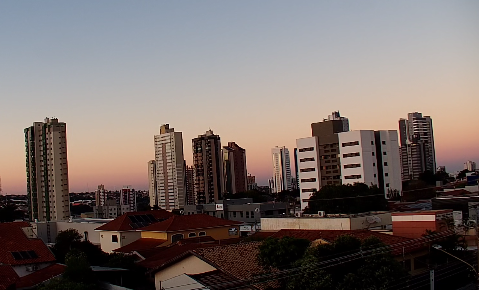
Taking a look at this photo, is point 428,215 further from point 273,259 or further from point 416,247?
point 273,259

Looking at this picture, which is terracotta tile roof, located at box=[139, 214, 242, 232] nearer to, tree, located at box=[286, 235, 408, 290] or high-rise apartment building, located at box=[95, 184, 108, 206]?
tree, located at box=[286, 235, 408, 290]

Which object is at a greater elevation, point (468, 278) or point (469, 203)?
point (469, 203)

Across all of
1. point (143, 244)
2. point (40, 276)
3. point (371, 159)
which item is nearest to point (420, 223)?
point (143, 244)

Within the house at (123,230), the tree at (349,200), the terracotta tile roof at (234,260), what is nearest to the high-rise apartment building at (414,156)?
the tree at (349,200)

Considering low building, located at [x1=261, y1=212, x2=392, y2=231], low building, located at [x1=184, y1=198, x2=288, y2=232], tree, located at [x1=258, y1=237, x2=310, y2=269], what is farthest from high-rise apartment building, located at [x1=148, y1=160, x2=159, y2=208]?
tree, located at [x1=258, y1=237, x2=310, y2=269]

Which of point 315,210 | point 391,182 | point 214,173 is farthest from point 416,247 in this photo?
point 214,173
